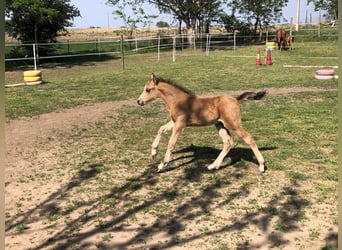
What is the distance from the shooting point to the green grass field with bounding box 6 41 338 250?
3758mm

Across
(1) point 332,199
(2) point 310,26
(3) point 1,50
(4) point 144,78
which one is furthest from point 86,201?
(2) point 310,26

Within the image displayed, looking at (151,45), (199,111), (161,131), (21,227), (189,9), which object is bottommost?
(21,227)

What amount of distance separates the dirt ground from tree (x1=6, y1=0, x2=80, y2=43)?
16303 mm

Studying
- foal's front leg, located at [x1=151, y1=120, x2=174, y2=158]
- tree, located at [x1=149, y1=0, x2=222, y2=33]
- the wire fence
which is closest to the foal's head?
foal's front leg, located at [x1=151, y1=120, x2=174, y2=158]

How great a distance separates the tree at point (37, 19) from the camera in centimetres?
2427

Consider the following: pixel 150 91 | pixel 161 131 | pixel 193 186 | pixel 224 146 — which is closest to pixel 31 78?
pixel 150 91

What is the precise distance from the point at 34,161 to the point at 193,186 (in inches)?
104

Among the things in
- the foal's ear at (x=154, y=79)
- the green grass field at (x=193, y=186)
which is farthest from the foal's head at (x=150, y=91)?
the green grass field at (x=193, y=186)

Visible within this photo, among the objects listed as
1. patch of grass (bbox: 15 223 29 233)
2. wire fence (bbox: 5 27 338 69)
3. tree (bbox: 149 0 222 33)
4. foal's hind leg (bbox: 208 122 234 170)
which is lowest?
patch of grass (bbox: 15 223 29 233)

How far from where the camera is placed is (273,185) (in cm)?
498

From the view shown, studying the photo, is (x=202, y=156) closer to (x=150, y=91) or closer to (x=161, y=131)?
(x=161, y=131)

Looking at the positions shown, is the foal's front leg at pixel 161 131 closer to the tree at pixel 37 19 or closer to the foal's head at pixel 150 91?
the foal's head at pixel 150 91

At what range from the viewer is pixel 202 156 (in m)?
6.18

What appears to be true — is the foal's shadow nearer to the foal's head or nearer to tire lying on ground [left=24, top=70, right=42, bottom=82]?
the foal's head
